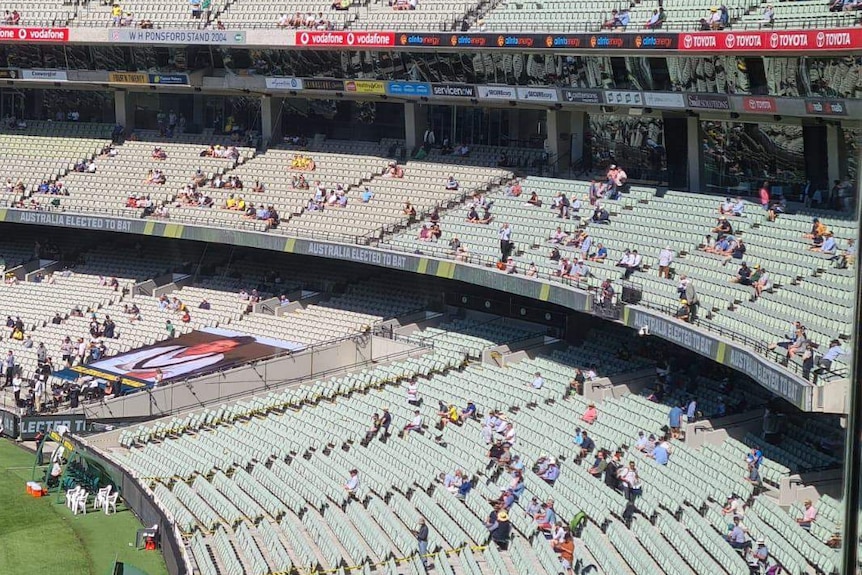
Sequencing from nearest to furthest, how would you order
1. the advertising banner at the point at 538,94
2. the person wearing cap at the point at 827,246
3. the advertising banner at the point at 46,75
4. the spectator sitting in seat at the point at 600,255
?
the person wearing cap at the point at 827,246
the spectator sitting in seat at the point at 600,255
the advertising banner at the point at 538,94
the advertising banner at the point at 46,75

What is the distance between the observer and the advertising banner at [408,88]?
33812 mm

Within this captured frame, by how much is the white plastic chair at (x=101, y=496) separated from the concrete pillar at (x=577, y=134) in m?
15.1

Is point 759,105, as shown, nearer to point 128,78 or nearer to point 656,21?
point 656,21

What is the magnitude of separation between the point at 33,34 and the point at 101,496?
20433mm

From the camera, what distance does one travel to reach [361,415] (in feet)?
85.4

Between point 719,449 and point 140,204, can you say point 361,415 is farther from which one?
point 140,204

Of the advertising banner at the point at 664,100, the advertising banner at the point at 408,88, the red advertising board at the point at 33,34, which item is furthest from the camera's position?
the red advertising board at the point at 33,34

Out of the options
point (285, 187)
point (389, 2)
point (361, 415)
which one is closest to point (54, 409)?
point (361, 415)

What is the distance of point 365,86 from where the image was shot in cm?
3516

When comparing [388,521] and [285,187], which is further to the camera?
[285,187]

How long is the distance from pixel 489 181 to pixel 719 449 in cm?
1381

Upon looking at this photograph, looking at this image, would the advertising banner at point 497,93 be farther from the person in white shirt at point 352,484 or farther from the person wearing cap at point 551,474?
the person wearing cap at point 551,474

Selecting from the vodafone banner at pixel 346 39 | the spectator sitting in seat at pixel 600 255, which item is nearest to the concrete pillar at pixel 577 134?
the vodafone banner at pixel 346 39

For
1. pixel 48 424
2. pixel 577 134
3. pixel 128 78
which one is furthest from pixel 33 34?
pixel 577 134
